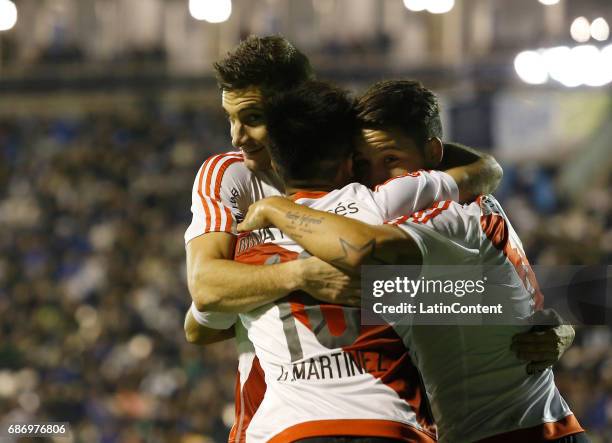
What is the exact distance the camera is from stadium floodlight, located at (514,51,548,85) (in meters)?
13.8

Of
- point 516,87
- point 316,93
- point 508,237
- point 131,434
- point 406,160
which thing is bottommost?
point 131,434

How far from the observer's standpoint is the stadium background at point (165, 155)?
9195mm

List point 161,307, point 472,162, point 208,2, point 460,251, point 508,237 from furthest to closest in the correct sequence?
point 208,2, point 161,307, point 472,162, point 508,237, point 460,251

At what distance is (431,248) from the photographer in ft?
7.30

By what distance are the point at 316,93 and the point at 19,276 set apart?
1013 centimetres

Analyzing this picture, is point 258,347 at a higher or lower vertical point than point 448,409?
higher

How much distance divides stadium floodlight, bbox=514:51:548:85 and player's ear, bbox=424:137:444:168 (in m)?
11.6

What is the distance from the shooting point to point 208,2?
15.4 m

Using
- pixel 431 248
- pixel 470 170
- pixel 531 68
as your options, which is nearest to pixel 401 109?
pixel 470 170

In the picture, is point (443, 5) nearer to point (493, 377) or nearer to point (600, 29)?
point (600, 29)

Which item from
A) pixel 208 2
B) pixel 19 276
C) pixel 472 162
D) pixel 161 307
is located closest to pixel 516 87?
pixel 208 2

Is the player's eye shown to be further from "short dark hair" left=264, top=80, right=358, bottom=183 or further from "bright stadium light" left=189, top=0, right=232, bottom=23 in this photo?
"bright stadium light" left=189, top=0, right=232, bottom=23

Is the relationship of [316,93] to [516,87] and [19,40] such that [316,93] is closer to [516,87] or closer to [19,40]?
[516,87]

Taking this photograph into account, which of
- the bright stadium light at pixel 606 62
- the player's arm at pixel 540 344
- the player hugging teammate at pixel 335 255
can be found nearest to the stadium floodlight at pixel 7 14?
the bright stadium light at pixel 606 62
